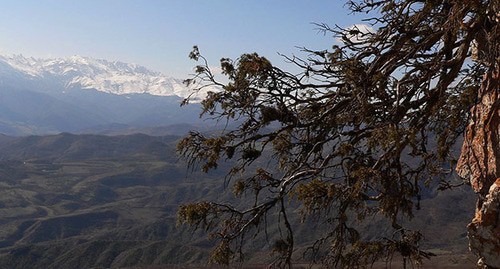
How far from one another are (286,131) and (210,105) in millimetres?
2035

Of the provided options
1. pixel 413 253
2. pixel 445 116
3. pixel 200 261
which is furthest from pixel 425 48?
pixel 200 261

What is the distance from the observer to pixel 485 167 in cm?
901

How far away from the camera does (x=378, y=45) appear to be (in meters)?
10.6

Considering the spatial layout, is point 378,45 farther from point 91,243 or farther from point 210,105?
point 91,243

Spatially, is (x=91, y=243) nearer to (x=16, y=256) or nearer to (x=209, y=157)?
(x=16, y=256)

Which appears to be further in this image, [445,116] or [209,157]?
[445,116]

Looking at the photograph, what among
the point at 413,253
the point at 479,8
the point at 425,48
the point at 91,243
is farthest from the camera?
the point at 91,243

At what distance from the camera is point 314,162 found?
1084 cm

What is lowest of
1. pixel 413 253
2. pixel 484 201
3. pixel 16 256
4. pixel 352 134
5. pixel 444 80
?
pixel 16 256

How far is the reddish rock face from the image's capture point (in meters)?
8.19

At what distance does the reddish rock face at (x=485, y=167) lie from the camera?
8188 mm

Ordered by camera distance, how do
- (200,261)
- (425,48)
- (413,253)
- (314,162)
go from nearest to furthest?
(413,253)
(425,48)
(314,162)
(200,261)

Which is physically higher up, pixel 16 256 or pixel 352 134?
pixel 352 134

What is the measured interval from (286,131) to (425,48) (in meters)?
3.39
